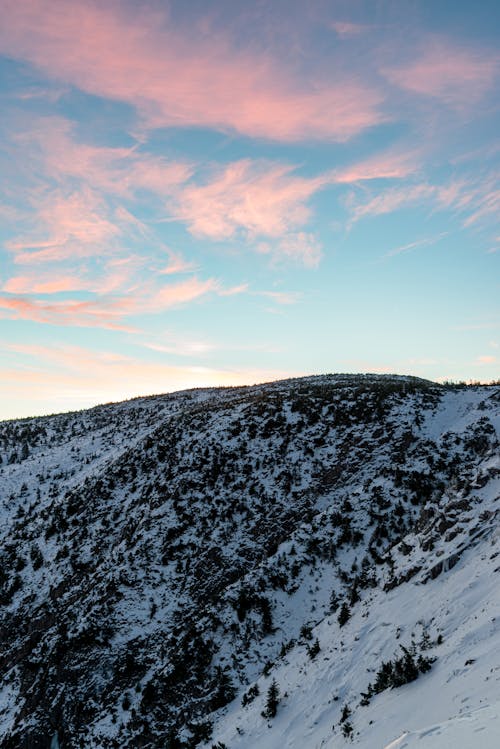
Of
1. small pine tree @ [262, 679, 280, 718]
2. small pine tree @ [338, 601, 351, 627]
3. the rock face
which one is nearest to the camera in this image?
small pine tree @ [262, 679, 280, 718]

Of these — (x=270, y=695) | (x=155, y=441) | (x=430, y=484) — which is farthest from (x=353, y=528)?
(x=155, y=441)

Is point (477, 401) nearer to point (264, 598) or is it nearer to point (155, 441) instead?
point (264, 598)

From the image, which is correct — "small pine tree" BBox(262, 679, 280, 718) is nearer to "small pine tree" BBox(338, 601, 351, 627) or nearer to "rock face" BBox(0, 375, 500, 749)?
"rock face" BBox(0, 375, 500, 749)

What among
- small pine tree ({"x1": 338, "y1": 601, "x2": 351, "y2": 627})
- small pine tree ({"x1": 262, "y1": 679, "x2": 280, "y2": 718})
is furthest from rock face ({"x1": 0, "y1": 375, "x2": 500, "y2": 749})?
small pine tree ({"x1": 262, "y1": 679, "x2": 280, "y2": 718})

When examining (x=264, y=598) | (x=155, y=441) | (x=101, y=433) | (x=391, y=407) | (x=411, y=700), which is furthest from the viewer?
(x=101, y=433)

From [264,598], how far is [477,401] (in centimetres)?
2298

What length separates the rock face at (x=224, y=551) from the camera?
1571cm

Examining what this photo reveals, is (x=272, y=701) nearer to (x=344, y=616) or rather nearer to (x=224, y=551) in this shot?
(x=344, y=616)

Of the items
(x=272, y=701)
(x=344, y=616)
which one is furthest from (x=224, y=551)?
(x=272, y=701)

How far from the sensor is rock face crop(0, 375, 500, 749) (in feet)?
51.5

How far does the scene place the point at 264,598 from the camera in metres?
19.0

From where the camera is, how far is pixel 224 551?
22.7 m

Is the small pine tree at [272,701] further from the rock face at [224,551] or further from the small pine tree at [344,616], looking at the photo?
the small pine tree at [344,616]

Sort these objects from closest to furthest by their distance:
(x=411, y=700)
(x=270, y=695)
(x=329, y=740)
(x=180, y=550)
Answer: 1. (x=411, y=700)
2. (x=329, y=740)
3. (x=270, y=695)
4. (x=180, y=550)
